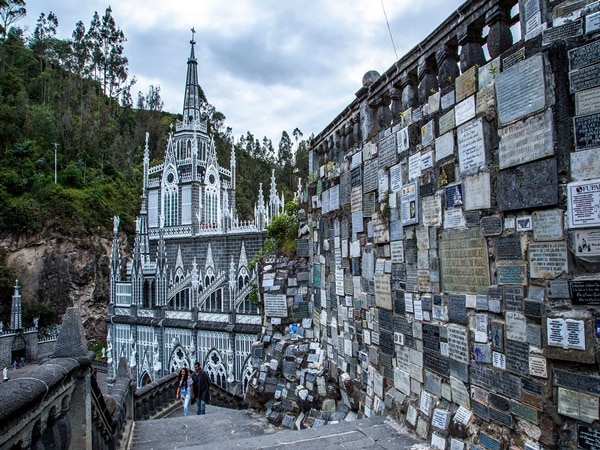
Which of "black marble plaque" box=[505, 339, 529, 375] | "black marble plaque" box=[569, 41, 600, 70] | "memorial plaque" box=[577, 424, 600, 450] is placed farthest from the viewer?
"black marble plaque" box=[505, 339, 529, 375]

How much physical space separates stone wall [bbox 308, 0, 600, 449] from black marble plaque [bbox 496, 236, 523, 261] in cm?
1

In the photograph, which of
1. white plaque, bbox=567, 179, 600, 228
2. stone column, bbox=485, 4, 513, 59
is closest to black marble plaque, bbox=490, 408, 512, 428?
white plaque, bbox=567, 179, 600, 228

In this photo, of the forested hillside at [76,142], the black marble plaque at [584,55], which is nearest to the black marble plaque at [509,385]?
the black marble plaque at [584,55]

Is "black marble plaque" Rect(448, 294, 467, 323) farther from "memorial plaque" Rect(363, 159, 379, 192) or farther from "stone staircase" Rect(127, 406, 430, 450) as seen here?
"memorial plaque" Rect(363, 159, 379, 192)

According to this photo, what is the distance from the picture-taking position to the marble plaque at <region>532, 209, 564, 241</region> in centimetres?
282

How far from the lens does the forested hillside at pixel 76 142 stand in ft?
101

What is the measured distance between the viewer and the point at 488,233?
3.38 metres

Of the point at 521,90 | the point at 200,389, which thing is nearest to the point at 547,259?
the point at 521,90

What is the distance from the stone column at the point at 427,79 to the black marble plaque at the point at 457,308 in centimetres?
193

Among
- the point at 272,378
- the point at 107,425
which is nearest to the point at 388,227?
the point at 272,378

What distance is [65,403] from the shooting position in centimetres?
330

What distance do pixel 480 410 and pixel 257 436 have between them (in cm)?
263

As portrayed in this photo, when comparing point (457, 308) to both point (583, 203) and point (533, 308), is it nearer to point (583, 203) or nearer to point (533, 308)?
point (533, 308)

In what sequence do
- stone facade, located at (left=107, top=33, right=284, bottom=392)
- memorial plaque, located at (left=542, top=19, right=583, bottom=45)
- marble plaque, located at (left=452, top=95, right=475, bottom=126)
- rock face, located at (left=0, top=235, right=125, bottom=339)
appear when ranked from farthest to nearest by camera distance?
1. rock face, located at (left=0, top=235, right=125, bottom=339)
2. stone facade, located at (left=107, top=33, right=284, bottom=392)
3. marble plaque, located at (left=452, top=95, right=475, bottom=126)
4. memorial plaque, located at (left=542, top=19, right=583, bottom=45)
